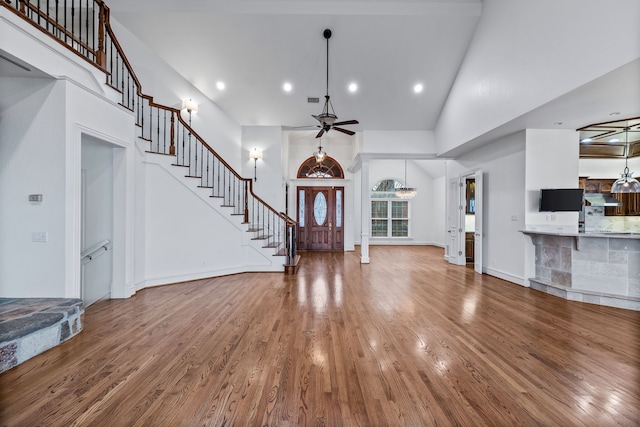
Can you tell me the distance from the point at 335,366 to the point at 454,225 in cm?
667

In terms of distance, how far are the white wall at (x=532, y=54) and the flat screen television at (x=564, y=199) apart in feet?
5.17

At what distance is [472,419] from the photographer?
72.7 inches

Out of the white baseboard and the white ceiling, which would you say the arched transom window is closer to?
the white ceiling

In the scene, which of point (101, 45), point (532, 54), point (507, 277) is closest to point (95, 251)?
point (101, 45)

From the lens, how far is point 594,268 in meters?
4.43

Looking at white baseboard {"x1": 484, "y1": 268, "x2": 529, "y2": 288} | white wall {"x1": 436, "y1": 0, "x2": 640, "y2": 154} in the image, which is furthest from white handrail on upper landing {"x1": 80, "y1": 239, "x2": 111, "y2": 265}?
white baseboard {"x1": 484, "y1": 268, "x2": 529, "y2": 288}

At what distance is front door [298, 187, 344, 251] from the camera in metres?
11.0

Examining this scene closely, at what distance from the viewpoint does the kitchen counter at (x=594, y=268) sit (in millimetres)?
4141

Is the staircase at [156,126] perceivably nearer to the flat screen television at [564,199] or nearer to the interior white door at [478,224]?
the interior white door at [478,224]

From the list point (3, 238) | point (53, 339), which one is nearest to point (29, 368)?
point (53, 339)

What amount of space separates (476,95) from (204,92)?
6100 mm

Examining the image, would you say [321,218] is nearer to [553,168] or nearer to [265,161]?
[265,161]

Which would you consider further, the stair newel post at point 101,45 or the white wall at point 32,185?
the stair newel post at point 101,45

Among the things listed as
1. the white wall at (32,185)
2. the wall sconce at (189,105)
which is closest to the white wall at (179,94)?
the wall sconce at (189,105)
